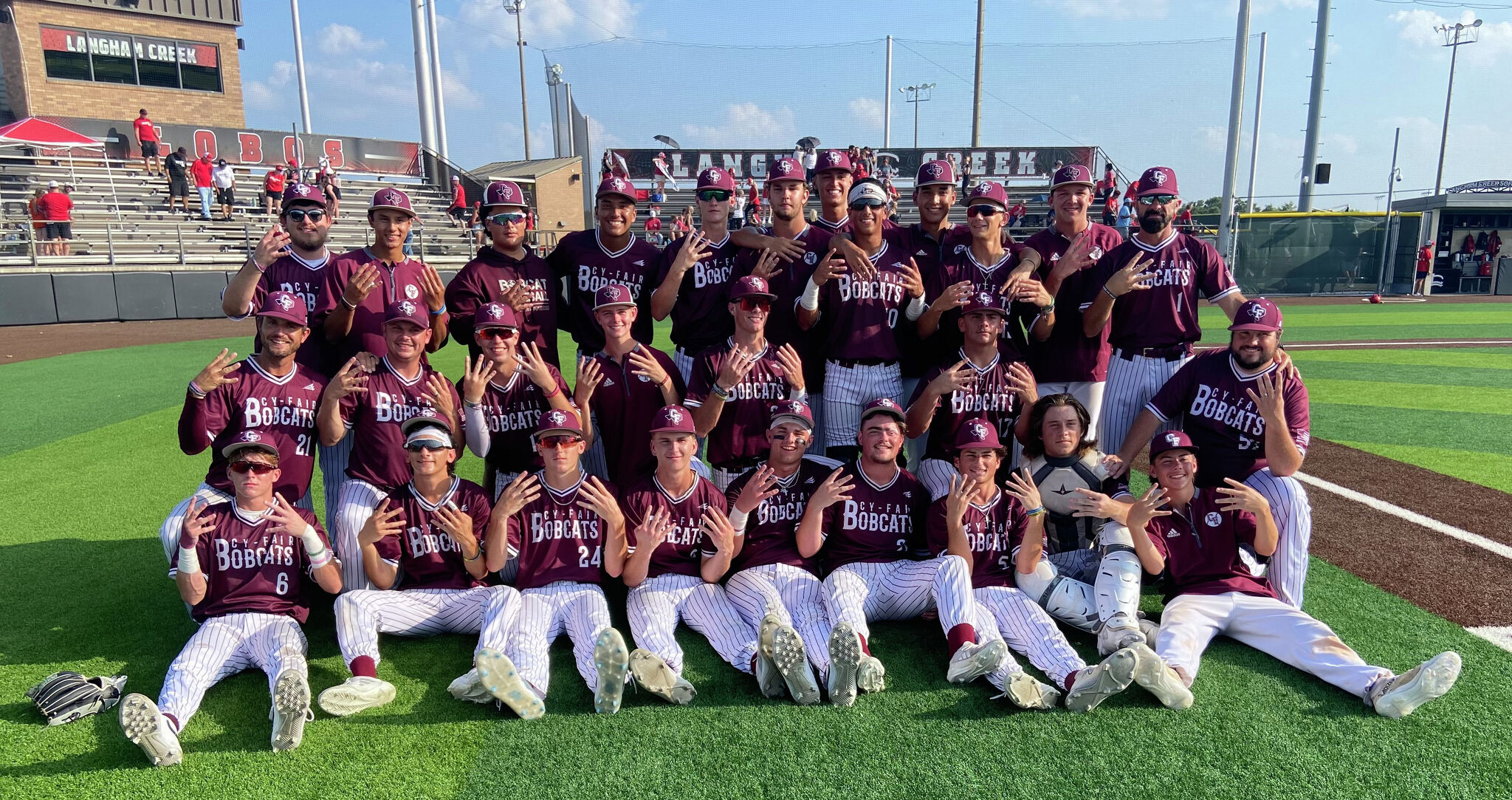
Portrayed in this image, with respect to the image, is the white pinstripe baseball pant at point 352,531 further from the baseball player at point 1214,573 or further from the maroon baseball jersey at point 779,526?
→ the baseball player at point 1214,573

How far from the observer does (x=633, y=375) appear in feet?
16.4

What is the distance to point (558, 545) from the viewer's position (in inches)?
171

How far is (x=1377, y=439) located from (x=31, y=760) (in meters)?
9.97

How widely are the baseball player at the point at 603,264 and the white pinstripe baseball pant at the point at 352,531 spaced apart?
1.80m

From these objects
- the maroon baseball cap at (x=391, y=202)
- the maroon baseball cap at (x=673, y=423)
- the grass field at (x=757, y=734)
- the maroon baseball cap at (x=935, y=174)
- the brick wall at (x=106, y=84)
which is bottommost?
the grass field at (x=757, y=734)

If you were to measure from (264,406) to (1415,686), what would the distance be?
5.39 m

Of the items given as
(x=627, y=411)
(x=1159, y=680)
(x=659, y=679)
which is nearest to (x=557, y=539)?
(x=627, y=411)

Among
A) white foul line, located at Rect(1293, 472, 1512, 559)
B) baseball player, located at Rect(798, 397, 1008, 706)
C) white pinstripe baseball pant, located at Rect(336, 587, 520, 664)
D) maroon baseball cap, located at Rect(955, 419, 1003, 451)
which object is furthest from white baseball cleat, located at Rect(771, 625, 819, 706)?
white foul line, located at Rect(1293, 472, 1512, 559)

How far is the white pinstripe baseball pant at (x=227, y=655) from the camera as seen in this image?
11.3 feet

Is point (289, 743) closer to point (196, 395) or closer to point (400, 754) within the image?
point (400, 754)

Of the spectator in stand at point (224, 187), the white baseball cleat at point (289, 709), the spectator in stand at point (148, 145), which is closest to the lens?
the white baseball cleat at point (289, 709)

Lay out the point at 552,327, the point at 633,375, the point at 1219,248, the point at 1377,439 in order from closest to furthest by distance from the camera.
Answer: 1. the point at 633,375
2. the point at 552,327
3. the point at 1377,439
4. the point at 1219,248

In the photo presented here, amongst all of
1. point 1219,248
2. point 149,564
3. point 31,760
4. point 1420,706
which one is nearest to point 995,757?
point 1420,706

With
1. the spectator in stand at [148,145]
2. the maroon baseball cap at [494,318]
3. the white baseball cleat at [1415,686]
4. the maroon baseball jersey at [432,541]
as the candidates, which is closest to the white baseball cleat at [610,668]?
the maroon baseball jersey at [432,541]
